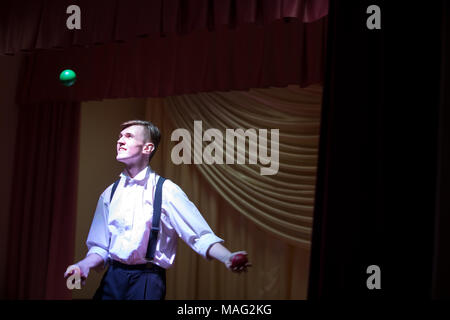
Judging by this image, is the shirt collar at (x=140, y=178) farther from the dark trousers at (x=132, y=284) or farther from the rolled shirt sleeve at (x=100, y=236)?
the dark trousers at (x=132, y=284)

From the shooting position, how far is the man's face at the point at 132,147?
8.29 feet

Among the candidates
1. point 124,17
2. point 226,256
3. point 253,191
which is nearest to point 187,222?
point 226,256

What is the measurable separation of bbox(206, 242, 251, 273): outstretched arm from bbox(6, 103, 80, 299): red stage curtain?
6.25 feet

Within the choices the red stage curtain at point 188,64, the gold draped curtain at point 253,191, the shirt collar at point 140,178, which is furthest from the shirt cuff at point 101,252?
the gold draped curtain at point 253,191

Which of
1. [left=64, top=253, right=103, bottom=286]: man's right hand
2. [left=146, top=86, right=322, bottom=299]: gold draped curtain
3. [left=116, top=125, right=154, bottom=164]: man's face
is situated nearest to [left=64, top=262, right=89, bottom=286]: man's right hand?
[left=64, top=253, right=103, bottom=286]: man's right hand

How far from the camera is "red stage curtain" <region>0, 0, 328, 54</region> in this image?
7.94 feet

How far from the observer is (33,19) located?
9.34 ft

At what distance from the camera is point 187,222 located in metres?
2.37

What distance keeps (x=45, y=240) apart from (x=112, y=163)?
0.86 m

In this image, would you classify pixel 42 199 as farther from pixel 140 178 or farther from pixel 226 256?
pixel 226 256

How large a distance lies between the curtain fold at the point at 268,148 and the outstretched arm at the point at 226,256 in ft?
4.82

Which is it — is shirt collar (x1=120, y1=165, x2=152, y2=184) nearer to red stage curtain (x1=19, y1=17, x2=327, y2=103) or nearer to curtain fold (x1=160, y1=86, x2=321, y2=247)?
red stage curtain (x1=19, y1=17, x2=327, y2=103)

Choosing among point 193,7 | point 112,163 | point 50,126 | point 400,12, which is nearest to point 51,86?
point 50,126
